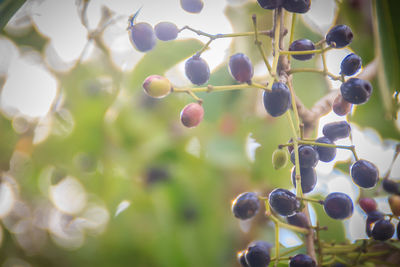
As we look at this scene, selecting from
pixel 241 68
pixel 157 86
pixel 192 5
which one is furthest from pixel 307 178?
pixel 192 5

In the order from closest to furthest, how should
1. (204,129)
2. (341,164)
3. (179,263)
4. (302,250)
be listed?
(302,250), (341,164), (179,263), (204,129)

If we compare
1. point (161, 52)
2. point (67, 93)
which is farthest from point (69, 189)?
point (161, 52)

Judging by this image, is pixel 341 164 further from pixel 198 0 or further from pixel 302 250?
pixel 198 0

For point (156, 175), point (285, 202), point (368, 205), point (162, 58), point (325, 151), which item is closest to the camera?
point (285, 202)

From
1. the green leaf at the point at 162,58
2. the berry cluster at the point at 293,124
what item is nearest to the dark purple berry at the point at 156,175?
→ the green leaf at the point at 162,58

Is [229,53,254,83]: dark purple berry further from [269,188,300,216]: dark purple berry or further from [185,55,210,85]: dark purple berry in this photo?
[269,188,300,216]: dark purple berry

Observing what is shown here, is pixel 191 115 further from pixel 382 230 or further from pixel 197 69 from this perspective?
pixel 382 230

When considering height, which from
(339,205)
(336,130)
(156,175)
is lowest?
(156,175)

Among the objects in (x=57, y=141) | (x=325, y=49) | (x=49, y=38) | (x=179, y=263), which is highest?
(x=325, y=49)
